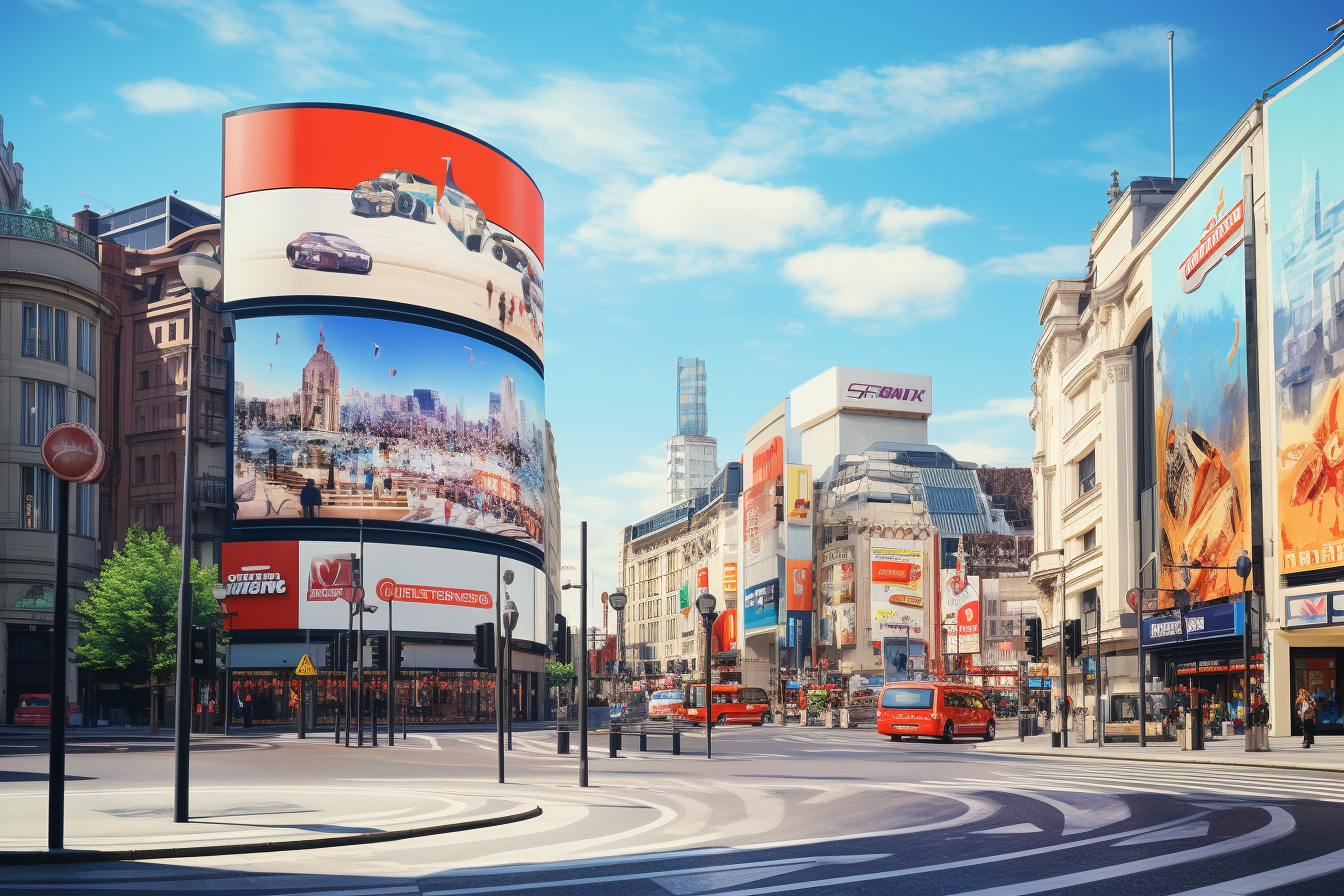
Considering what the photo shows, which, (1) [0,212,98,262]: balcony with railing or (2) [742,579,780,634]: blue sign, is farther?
(2) [742,579,780,634]: blue sign

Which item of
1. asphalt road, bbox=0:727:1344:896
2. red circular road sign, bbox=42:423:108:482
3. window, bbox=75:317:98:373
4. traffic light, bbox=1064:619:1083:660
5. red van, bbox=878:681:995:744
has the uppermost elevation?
window, bbox=75:317:98:373

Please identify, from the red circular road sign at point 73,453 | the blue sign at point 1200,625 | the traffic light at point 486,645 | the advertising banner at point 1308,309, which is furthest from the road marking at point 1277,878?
the advertising banner at point 1308,309

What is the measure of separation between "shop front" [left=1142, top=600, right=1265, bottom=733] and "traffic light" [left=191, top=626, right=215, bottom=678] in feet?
125

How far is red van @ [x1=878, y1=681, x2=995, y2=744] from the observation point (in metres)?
45.8

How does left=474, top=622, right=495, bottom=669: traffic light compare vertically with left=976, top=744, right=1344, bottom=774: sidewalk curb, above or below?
above

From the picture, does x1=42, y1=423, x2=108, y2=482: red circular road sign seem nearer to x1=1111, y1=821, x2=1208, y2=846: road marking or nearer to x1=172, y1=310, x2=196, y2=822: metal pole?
x1=172, y1=310, x2=196, y2=822: metal pole

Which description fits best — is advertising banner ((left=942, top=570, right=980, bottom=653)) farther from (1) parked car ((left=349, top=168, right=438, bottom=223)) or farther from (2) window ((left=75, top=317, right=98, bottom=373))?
(2) window ((left=75, top=317, right=98, bottom=373))

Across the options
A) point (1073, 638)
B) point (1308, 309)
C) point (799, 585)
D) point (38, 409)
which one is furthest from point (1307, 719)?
point (799, 585)

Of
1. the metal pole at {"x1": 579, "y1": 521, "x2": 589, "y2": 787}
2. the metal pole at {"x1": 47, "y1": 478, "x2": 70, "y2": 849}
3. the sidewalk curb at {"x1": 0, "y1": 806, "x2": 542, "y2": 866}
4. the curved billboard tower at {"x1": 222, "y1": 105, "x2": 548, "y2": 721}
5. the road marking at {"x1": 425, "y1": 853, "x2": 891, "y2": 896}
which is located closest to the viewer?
the road marking at {"x1": 425, "y1": 853, "x2": 891, "y2": 896}

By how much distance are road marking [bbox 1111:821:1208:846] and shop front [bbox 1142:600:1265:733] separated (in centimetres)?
3251

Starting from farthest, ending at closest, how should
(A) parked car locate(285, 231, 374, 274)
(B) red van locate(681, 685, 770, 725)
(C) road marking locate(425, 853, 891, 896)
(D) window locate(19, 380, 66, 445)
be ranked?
(A) parked car locate(285, 231, 374, 274) → (B) red van locate(681, 685, 770, 725) → (D) window locate(19, 380, 66, 445) → (C) road marking locate(425, 853, 891, 896)

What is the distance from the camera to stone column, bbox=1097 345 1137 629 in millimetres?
62094

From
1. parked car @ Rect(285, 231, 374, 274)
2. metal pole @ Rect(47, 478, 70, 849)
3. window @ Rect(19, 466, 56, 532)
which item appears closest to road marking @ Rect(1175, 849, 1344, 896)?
metal pole @ Rect(47, 478, 70, 849)

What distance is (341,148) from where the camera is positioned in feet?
265
